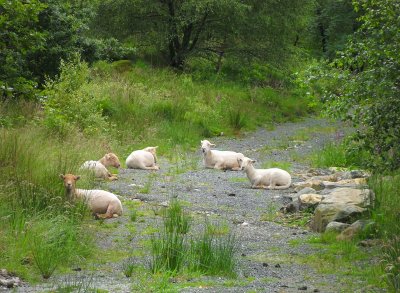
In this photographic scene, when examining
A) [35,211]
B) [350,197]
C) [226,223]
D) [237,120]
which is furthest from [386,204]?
[237,120]

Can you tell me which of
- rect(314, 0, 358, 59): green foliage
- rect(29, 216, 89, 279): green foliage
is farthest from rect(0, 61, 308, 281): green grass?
rect(314, 0, 358, 59): green foliage

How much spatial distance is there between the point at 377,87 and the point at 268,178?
6.94m

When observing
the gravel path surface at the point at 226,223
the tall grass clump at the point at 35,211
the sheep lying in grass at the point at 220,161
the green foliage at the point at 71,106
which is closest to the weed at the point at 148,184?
the gravel path surface at the point at 226,223

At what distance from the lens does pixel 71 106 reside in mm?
20812

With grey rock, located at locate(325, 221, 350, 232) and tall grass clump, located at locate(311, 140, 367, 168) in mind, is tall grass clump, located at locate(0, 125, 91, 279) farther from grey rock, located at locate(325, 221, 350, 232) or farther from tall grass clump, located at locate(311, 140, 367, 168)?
tall grass clump, located at locate(311, 140, 367, 168)

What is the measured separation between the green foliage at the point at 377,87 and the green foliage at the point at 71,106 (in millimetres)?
8942

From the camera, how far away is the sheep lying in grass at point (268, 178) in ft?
56.0

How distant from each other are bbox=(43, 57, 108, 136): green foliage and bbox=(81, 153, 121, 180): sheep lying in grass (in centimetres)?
138

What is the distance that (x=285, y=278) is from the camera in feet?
31.3

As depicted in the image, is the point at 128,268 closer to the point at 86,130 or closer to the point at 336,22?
the point at 86,130

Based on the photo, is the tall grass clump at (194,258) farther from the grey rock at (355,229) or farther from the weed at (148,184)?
the weed at (148,184)

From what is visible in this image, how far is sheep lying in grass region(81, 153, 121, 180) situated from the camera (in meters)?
15.4

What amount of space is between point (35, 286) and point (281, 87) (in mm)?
30376

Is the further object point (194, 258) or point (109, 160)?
point (109, 160)
